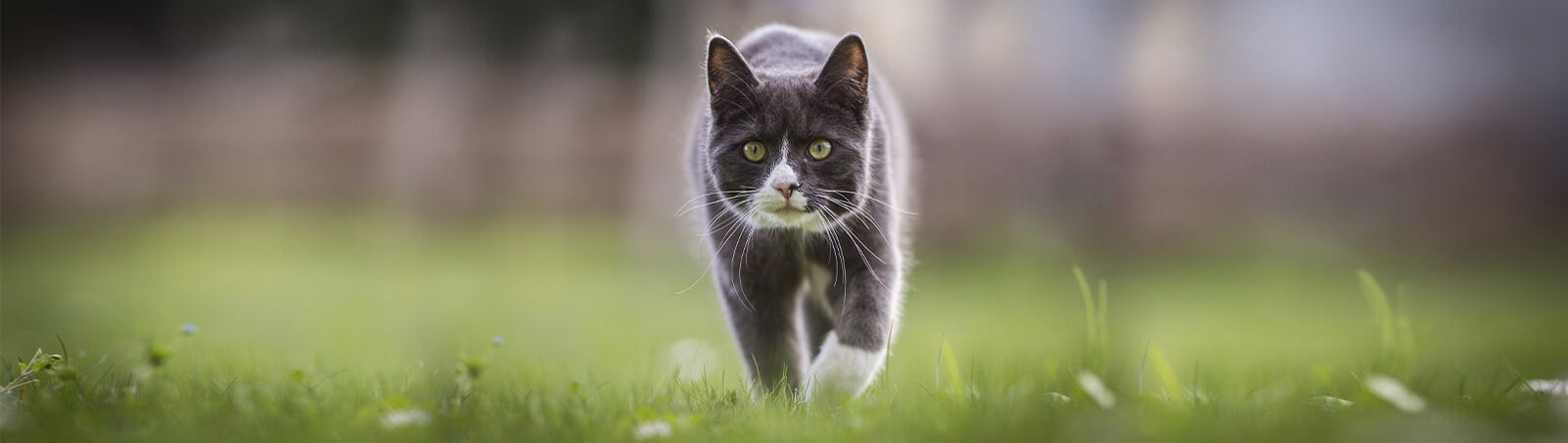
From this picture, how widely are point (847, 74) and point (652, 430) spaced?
111 cm

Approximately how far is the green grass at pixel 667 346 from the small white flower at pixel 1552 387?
5 cm

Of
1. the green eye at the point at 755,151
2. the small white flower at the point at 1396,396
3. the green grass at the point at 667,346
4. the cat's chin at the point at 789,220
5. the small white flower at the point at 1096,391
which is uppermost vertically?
the green eye at the point at 755,151

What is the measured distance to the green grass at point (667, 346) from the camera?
1.78m

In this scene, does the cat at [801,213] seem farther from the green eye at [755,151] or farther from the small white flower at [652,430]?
the small white flower at [652,430]

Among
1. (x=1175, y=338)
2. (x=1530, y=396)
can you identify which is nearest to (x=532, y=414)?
(x=1530, y=396)

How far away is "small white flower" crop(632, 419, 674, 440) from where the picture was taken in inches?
70.6

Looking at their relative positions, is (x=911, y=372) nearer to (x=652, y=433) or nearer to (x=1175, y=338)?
(x=652, y=433)

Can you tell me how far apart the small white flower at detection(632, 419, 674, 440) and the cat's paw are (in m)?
0.54

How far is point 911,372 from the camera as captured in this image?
3357 mm

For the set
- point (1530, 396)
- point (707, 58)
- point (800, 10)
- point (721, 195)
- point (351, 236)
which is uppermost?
point (800, 10)

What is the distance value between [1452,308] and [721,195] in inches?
200

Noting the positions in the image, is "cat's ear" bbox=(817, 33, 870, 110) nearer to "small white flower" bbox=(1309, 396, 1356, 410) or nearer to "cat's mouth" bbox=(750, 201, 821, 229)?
"cat's mouth" bbox=(750, 201, 821, 229)

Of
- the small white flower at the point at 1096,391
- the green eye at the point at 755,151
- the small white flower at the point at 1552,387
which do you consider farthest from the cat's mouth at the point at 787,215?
the small white flower at the point at 1552,387

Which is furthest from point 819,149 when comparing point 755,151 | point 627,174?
point 627,174
